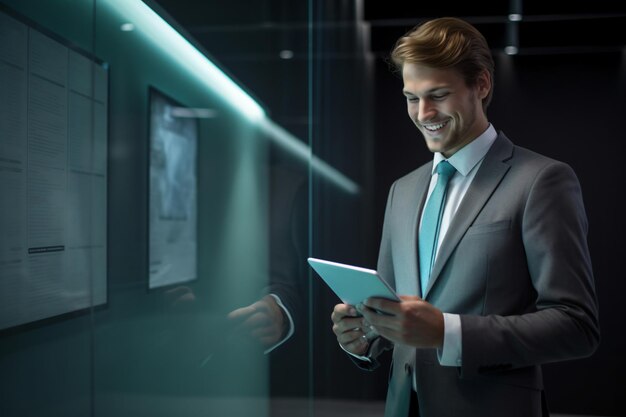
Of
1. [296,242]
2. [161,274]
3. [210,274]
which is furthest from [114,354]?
[296,242]

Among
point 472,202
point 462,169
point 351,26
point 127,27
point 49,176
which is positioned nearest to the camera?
point 49,176

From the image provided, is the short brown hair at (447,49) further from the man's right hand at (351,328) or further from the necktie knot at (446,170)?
the man's right hand at (351,328)

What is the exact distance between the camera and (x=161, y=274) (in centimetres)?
125

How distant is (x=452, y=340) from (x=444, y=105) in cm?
59

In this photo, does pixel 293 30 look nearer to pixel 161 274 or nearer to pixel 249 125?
pixel 249 125

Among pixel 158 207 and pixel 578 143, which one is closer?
pixel 158 207

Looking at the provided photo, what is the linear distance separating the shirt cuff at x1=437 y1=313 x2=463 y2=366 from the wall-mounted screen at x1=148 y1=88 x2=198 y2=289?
57cm

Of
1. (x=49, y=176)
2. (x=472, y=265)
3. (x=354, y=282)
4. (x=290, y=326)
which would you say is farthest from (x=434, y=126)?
(x=49, y=176)

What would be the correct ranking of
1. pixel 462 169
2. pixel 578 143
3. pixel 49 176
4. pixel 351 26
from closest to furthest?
pixel 49 176, pixel 462 169, pixel 351 26, pixel 578 143

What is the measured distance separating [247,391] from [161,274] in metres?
0.59

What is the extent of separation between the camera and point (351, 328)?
162cm

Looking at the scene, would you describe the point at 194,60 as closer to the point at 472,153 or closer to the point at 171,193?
the point at 171,193

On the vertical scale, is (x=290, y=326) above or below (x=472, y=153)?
below

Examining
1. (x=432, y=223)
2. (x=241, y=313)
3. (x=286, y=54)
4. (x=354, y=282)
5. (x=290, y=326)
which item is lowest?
(x=290, y=326)
